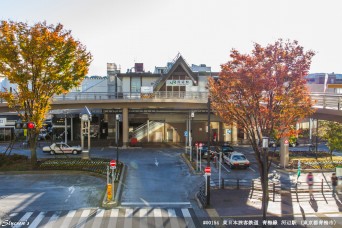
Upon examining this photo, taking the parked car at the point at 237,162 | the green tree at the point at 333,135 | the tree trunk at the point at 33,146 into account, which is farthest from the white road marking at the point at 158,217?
the green tree at the point at 333,135

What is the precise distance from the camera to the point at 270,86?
1845 centimetres

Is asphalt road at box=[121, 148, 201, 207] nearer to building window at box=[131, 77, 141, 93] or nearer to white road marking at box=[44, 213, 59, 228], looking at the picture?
white road marking at box=[44, 213, 59, 228]

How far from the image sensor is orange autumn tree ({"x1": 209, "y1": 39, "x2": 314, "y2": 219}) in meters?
18.7

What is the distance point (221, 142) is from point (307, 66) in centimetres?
3312

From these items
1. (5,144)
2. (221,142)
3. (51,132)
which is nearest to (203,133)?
(221,142)

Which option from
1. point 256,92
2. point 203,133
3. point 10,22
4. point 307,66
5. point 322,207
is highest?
point 10,22

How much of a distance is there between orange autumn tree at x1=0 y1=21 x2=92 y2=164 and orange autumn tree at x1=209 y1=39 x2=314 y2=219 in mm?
16788

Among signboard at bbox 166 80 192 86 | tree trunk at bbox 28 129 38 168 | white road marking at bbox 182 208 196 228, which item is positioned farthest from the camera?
signboard at bbox 166 80 192 86

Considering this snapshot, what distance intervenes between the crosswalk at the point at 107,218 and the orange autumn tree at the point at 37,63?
13.7 metres

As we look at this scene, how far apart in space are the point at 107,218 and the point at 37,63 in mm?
17123

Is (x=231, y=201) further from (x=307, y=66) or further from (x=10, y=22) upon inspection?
(x=10, y=22)

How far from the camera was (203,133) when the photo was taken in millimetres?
52094

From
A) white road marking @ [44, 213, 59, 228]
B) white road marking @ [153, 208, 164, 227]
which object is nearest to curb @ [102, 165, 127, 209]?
white road marking @ [153, 208, 164, 227]

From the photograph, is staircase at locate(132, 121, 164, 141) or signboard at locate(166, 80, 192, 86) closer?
signboard at locate(166, 80, 192, 86)
